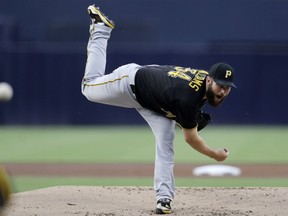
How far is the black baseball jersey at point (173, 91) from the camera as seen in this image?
6.20 m

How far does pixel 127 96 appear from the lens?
21.8 ft

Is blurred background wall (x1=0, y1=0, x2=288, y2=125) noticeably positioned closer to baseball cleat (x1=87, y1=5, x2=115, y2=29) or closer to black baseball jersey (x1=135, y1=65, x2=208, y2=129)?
baseball cleat (x1=87, y1=5, x2=115, y2=29)

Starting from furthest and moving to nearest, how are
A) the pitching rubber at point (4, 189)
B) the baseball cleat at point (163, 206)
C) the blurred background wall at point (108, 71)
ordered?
the blurred background wall at point (108, 71) < the baseball cleat at point (163, 206) < the pitching rubber at point (4, 189)

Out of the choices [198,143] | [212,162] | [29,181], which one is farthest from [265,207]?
[212,162]

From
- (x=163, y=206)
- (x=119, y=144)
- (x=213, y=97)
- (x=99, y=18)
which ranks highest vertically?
(x=119, y=144)

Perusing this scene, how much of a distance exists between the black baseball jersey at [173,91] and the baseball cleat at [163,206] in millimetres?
670

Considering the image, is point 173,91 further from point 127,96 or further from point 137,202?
point 137,202

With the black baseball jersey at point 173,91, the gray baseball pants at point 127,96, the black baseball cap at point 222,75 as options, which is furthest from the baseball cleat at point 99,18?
the black baseball cap at point 222,75

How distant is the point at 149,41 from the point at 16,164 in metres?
9.14

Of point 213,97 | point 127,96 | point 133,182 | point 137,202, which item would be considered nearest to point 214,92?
point 213,97

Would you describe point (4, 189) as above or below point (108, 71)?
below

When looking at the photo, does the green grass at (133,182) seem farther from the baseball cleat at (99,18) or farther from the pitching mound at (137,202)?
the baseball cleat at (99,18)

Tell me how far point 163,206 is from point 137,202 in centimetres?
72

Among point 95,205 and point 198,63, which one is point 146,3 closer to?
point 198,63
